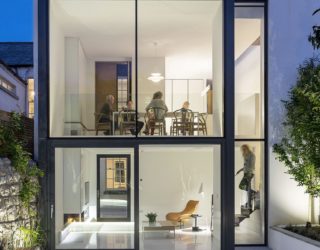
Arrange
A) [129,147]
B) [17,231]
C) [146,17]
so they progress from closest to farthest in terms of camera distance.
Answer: [17,231] → [129,147] → [146,17]

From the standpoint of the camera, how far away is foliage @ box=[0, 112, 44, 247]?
7.88m

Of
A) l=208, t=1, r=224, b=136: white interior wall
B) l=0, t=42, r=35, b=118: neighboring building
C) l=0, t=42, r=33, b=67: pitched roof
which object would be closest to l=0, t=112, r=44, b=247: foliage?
l=208, t=1, r=224, b=136: white interior wall

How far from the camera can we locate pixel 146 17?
956 cm

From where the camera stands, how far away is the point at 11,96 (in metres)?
14.1

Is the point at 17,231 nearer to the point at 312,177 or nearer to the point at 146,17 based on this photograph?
the point at 146,17

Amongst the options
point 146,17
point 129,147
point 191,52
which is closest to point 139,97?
point 129,147

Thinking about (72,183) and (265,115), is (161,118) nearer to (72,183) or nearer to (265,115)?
(72,183)

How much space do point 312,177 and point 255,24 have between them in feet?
11.9

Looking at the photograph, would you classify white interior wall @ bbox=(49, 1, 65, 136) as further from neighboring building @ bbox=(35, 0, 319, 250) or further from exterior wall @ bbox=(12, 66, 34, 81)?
exterior wall @ bbox=(12, 66, 34, 81)

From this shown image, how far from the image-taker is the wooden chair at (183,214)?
10.0 meters

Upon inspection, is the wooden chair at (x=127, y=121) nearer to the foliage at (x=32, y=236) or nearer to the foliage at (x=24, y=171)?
the foliage at (x=24, y=171)

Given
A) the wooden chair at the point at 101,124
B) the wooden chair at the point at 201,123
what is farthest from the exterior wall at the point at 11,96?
the wooden chair at the point at 201,123

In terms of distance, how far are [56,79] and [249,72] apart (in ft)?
13.9

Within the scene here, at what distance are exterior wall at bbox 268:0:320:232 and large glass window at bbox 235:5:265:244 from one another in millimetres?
266
